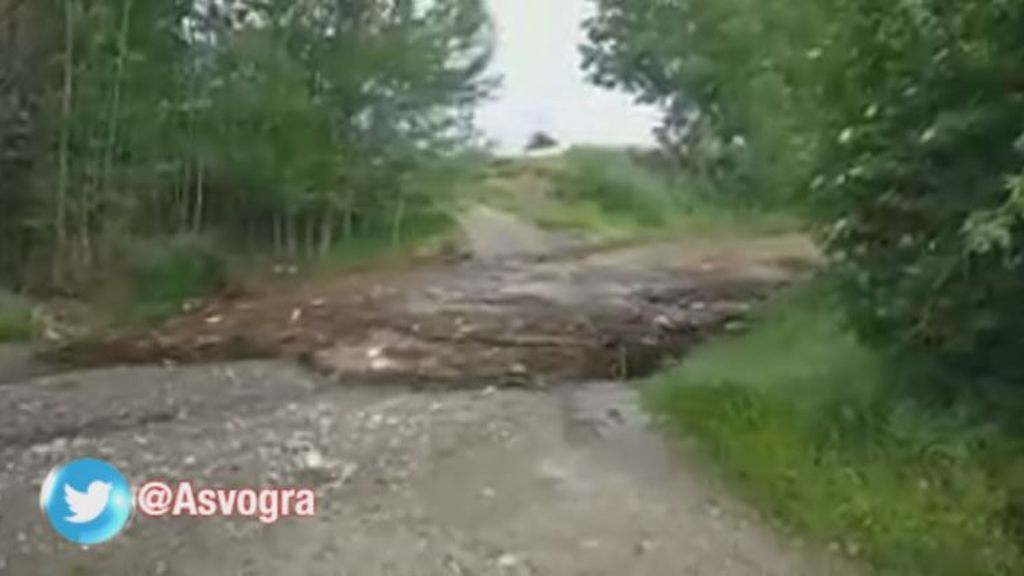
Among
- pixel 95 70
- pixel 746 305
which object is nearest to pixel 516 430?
pixel 746 305

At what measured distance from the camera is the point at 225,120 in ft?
22.2

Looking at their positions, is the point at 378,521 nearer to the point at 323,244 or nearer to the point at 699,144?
the point at 323,244

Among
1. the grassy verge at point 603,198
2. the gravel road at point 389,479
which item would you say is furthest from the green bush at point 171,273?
the grassy verge at point 603,198

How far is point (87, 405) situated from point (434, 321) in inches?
70.8

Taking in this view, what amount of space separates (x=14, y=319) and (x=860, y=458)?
3756 mm

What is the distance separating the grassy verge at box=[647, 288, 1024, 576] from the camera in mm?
2283

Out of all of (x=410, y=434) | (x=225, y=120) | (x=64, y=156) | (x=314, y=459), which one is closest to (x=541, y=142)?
(x=225, y=120)

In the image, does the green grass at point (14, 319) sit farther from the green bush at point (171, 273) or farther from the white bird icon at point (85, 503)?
the white bird icon at point (85, 503)

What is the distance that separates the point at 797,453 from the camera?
8.96 feet

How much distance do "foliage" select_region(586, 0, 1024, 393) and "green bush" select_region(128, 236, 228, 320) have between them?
11.8 feet

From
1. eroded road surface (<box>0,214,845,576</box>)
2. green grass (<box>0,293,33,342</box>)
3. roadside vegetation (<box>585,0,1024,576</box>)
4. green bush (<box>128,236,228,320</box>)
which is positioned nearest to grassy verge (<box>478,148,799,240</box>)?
eroded road surface (<box>0,214,845,576</box>)

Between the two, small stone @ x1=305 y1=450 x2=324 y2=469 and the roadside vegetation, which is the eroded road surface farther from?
the roadside vegetation

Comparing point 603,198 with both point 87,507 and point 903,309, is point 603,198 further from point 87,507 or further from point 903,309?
point 87,507

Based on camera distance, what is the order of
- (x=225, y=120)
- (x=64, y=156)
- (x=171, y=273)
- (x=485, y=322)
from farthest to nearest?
(x=225, y=120)
(x=171, y=273)
(x=64, y=156)
(x=485, y=322)
